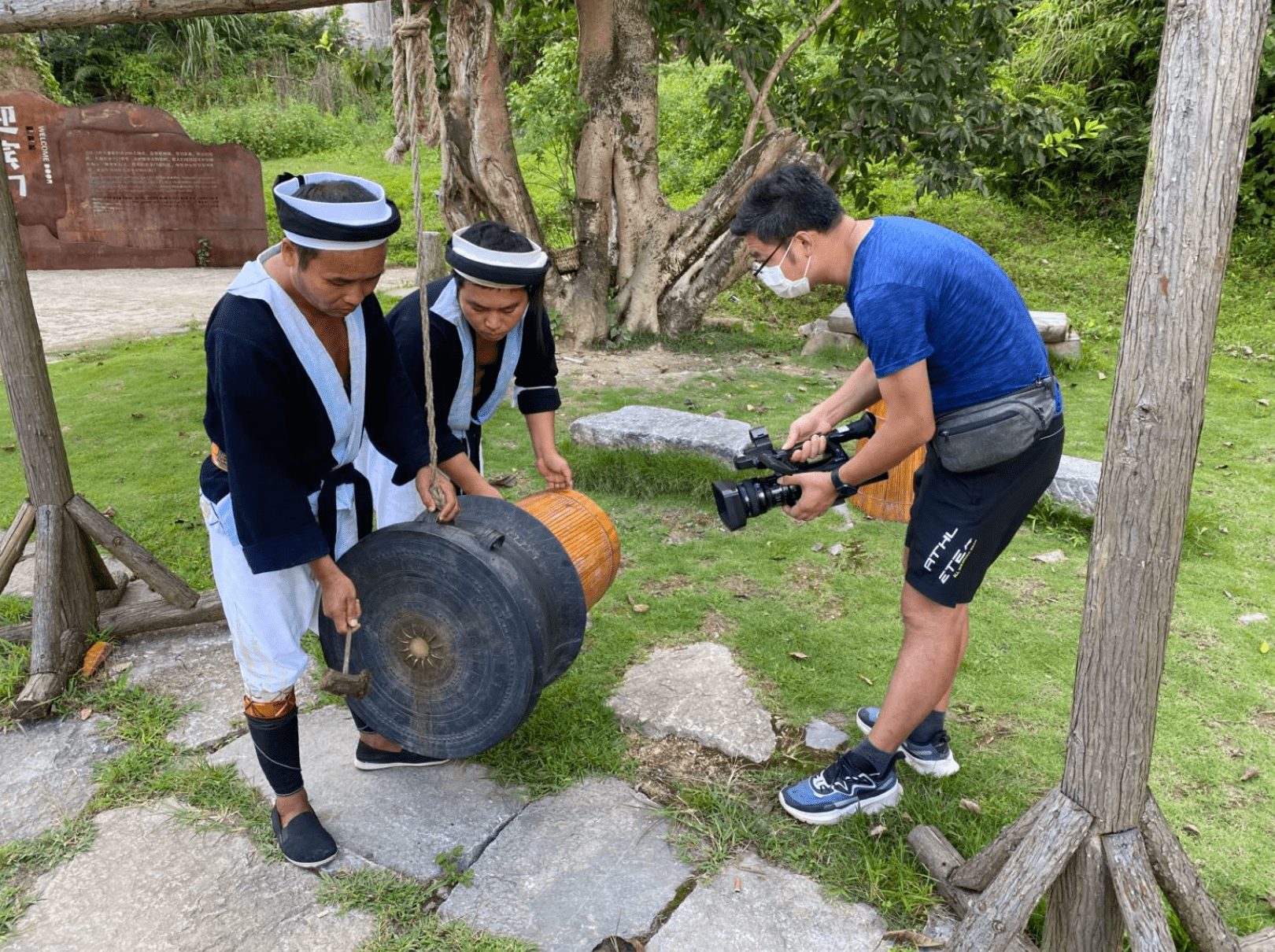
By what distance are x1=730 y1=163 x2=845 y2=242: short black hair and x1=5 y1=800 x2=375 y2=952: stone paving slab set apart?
2233 mm

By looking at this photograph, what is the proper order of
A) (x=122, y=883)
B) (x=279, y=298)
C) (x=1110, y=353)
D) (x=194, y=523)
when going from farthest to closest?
1. (x=1110, y=353)
2. (x=194, y=523)
3. (x=122, y=883)
4. (x=279, y=298)

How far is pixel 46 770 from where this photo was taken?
Answer: 3.33m

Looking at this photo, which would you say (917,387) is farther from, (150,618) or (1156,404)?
(150,618)

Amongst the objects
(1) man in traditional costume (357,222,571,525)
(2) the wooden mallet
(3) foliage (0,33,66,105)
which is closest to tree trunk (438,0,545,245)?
(1) man in traditional costume (357,222,571,525)

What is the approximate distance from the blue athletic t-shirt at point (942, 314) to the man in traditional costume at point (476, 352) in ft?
3.54

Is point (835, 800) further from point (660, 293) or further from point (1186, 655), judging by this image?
point (660, 293)

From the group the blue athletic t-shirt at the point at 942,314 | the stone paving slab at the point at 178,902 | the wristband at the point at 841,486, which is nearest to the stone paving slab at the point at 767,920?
the stone paving slab at the point at 178,902

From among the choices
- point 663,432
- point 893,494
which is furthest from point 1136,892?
point 663,432

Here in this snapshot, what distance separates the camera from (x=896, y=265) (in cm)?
252

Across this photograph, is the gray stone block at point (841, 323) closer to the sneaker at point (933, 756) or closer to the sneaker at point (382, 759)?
the sneaker at point (933, 756)

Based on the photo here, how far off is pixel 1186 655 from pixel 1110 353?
249 inches

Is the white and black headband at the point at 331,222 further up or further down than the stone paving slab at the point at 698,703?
further up

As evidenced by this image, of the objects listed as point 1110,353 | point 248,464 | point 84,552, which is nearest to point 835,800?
point 248,464

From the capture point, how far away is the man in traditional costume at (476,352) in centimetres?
304
